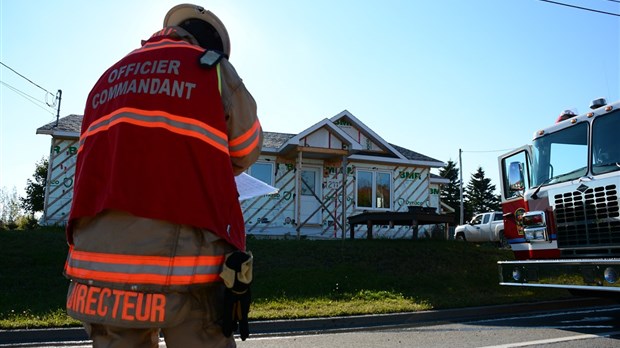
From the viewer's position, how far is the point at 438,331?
21.8 ft

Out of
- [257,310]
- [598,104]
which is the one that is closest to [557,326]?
[598,104]

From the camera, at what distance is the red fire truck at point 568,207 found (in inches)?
228

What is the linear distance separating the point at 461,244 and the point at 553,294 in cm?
480

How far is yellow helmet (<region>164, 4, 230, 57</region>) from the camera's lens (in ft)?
7.52

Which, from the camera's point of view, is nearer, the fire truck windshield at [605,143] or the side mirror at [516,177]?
the fire truck windshield at [605,143]

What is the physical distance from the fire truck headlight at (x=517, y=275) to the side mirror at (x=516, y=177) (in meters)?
1.43

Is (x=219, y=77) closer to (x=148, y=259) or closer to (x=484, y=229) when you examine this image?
(x=148, y=259)

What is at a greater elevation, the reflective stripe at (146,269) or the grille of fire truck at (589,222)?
the grille of fire truck at (589,222)

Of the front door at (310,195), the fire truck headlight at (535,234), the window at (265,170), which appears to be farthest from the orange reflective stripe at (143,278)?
the front door at (310,195)

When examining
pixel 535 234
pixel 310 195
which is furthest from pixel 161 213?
pixel 310 195

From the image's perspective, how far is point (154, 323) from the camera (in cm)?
171

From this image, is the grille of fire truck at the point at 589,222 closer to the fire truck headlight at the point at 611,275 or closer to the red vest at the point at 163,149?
the fire truck headlight at the point at 611,275

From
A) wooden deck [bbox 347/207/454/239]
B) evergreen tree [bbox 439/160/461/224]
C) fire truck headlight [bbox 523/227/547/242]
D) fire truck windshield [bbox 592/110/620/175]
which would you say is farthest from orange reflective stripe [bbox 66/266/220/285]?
evergreen tree [bbox 439/160/461/224]

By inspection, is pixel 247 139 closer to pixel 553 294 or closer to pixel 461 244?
pixel 553 294
